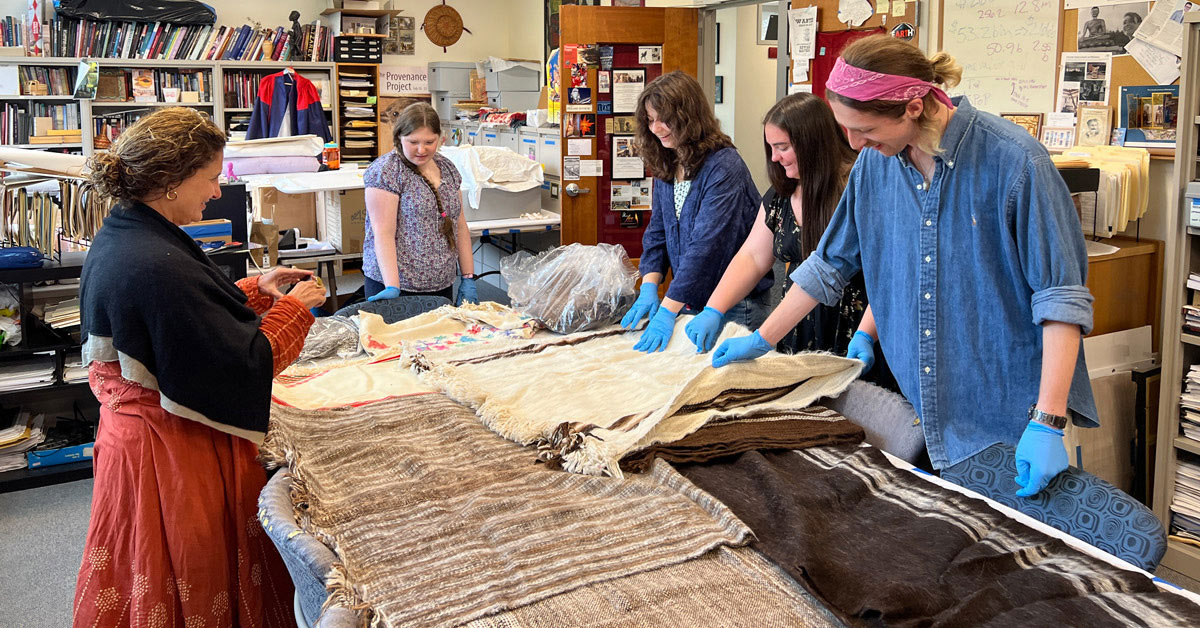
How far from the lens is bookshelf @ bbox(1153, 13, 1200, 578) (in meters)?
2.64

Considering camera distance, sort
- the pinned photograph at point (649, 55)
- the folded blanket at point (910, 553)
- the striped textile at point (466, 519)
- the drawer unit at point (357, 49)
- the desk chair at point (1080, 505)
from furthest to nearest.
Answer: the drawer unit at point (357, 49)
the pinned photograph at point (649, 55)
the desk chair at point (1080, 505)
the striped textile at point (466, 519)
the folded blanket at point (910, 553)

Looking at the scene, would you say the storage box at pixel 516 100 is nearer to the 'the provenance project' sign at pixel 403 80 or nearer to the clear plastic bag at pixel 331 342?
the 'the provenance project' sign at pixel 403 80

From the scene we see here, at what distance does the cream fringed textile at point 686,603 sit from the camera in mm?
1217

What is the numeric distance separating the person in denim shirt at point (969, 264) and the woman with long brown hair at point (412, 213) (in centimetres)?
175

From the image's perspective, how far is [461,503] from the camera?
61.3 inches

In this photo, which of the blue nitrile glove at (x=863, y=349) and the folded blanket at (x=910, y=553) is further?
the blue nitrile glove at (x=863, y=349)

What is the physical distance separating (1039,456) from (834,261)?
597mm

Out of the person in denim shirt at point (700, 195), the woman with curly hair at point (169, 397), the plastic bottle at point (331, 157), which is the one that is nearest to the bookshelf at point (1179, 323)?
the person in denim shirt at point (700, 195)

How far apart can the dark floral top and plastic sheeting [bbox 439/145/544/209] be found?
2.45 metres

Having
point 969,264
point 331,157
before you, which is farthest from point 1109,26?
point 331,157

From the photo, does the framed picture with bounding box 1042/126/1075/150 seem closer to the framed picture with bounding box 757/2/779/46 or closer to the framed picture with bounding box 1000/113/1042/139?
the framed picture with bounding box 1000/113/1042/139

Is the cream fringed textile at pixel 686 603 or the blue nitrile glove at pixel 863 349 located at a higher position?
the blue nitrile glove at pixel 863 349

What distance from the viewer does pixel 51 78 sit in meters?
6.69

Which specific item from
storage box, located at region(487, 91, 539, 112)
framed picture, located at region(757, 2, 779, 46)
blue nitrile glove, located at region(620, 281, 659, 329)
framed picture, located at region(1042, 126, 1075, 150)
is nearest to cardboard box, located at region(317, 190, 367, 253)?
Answer: blue nitrile glove, located at region(620, 281, 659, 329)
